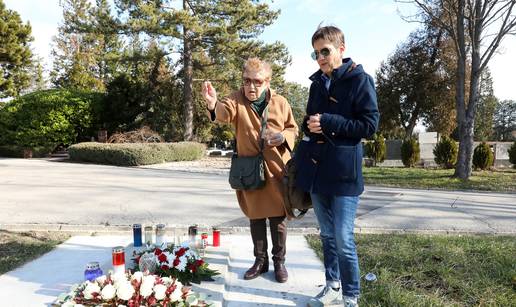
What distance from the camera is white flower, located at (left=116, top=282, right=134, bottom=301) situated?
2.10 meters

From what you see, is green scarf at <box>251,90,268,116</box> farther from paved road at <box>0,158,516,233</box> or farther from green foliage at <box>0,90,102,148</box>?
green foliage at <box>0,90,102,148</box>

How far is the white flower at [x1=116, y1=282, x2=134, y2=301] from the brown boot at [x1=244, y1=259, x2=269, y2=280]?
4.05ft

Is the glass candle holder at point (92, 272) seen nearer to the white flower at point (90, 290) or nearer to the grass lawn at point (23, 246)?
the white flower at point (90, 290)

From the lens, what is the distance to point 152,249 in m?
3.15

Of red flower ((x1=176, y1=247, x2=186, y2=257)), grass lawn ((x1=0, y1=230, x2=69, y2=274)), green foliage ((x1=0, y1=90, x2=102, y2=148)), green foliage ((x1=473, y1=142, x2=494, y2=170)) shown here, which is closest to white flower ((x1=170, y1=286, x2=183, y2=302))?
red flower ((x1=176, y1=247, x2=186, y2=257))

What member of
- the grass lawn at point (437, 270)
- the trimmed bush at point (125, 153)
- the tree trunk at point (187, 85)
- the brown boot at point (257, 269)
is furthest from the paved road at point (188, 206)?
the tree trunk at point (187, 85)

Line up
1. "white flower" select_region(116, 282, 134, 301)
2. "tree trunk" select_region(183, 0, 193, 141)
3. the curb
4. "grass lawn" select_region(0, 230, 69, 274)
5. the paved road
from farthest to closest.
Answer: "tree trunk" select_region(183, 0, 193, 141)
the paved road
the curb
"grass lawn" select_region(0, 230, 69, 274)
"white flower" select_region(116, 282, 134, 301)

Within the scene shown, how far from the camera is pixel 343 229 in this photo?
244 centimetres

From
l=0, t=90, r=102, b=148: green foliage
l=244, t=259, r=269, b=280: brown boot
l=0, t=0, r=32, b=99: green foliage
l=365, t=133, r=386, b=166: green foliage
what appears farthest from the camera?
l=0, t=0, r=32, b=99: green foliage

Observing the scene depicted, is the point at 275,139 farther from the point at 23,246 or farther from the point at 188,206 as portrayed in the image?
the point at 188,206

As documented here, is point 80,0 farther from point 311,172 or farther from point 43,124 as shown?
point 311,172

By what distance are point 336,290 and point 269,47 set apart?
19.1 m

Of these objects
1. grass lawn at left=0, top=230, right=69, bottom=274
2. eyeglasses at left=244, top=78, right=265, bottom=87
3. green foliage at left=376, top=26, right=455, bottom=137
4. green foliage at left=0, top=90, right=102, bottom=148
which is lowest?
grass lawn at left=0, top=230, right=69, bottom=274

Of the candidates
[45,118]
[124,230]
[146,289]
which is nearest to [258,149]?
[146,289]
